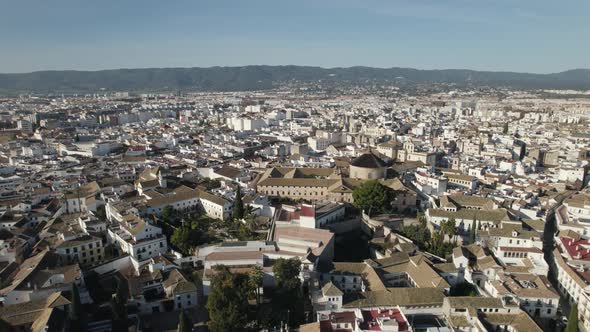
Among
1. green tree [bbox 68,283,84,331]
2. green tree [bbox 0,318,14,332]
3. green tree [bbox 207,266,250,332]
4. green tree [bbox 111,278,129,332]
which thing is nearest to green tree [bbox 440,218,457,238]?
green tree [bbox 207,266,250,332]

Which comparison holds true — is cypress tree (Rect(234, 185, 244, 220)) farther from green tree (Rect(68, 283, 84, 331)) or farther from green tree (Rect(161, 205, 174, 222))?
green tree (Rect(68, 283, 84, 331))

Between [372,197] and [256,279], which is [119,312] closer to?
[256,279]

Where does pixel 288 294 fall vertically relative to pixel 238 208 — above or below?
below

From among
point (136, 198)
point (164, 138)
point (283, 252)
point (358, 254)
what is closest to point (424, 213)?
point (358, 254)

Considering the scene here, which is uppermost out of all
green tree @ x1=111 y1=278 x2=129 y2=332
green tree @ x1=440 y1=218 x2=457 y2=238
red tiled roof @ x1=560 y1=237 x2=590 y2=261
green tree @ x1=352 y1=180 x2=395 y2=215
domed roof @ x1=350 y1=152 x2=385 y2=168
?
domed roof @ x1=350 y1=152 x2=385 y2=168

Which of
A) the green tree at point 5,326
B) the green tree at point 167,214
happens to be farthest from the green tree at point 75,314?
the green tree at point 167,214

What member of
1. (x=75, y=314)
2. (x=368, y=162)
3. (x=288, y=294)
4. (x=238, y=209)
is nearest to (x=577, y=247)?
(x=368, y=162)

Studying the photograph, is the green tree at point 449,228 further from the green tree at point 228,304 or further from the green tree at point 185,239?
the green tree at point 185,239
